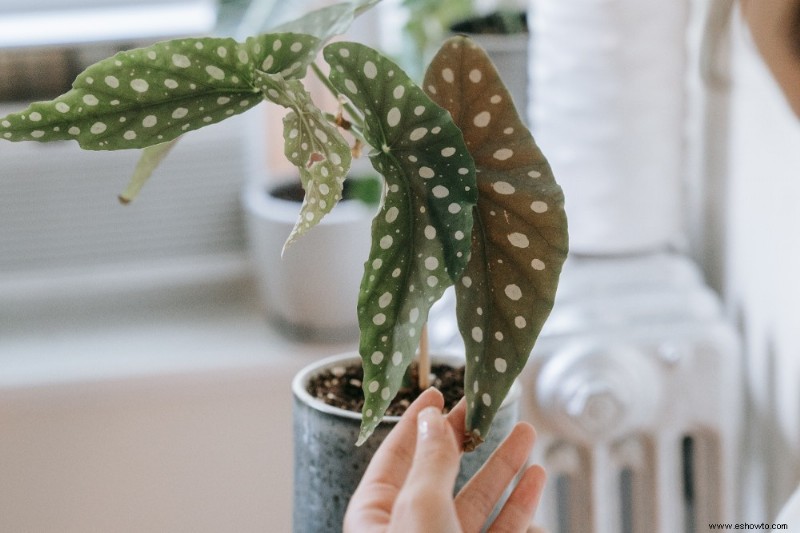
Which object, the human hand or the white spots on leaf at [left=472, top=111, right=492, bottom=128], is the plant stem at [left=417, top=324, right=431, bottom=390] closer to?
the human hand

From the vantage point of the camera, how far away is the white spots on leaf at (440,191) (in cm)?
52

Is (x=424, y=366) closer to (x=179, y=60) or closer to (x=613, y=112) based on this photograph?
(x=179, y=60)

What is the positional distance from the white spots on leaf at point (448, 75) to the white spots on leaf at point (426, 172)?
0.06 metres

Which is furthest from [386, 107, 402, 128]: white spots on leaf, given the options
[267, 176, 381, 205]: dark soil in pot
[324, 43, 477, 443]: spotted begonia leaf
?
[267, 176, 381, 205]: dark soil in pot

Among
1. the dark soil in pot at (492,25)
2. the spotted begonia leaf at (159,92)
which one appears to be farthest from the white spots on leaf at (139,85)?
the dark soil in pot at (492,25)

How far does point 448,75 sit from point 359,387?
0.26m

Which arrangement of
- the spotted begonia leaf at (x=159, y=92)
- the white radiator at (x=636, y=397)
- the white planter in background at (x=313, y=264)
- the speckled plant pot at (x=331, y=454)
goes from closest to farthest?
the spotted begonia leaf at (x=159, y=92) < the speckled plant pot at (x=331, y=454) < the white radiator at (x=636, y=397) < the white planter in background at (x=313, y=264)

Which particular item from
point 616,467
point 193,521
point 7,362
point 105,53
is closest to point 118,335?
point 7,362

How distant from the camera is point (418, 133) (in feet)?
1.69

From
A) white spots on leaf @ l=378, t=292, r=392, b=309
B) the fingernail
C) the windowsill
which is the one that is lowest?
the windowsill

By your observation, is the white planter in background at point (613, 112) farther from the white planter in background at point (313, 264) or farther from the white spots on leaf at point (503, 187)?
the white spots on leaf at point (503, 187)

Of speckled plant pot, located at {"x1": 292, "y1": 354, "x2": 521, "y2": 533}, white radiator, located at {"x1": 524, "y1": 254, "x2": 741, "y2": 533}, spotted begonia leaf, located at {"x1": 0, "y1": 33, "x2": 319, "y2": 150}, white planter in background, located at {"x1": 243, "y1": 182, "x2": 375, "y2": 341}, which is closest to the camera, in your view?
spotted begonia leaf, located at {"x1": 0, "y1": 33, "x2": 319, "y2": 150}

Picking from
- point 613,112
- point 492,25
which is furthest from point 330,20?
point 492,25

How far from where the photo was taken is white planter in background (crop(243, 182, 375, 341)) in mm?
1084
